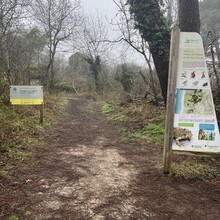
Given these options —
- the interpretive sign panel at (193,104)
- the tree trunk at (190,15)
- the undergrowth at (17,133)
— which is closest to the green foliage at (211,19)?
the tree trunk at (190,15)

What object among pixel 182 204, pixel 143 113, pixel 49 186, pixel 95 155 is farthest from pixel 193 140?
pixel 143 113

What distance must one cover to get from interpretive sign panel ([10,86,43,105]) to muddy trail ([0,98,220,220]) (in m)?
2.39

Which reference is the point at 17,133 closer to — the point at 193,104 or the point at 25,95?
the point at 25,95

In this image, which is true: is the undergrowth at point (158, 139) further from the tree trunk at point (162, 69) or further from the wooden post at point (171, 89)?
the tree trunk at point (162, 69)

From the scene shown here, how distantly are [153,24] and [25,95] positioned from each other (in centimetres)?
480

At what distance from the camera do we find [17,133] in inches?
231

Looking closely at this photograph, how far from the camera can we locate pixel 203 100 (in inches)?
154

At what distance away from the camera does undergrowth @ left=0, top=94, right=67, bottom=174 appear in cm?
456

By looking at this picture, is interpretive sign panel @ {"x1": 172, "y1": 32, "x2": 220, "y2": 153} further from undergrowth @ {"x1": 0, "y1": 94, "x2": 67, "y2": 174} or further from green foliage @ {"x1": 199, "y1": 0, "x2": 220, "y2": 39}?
green foliage @ {"x1": 199, "y1": 0, "x2": 220, "y2": 39}

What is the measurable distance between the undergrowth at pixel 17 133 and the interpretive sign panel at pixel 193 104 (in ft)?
10.3

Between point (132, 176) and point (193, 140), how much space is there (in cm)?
125

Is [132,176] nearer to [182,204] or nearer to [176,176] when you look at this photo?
[176,176]

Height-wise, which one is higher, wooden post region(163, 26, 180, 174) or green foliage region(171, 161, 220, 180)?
wooden post region(163, 26, 180, 174)

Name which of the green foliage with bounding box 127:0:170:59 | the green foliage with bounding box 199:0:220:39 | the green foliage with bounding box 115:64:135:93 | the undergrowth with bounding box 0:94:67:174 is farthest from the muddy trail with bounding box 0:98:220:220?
the green foliage with bounding box 199:0:220:39
